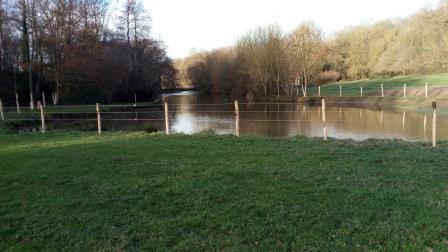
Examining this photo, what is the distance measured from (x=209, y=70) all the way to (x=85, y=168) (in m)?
64.9

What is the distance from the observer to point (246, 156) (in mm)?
9734

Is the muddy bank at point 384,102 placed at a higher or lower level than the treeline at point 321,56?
lower

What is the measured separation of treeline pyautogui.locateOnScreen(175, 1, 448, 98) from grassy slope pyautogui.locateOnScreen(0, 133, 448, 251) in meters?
27.6

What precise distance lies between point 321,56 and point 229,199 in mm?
49870

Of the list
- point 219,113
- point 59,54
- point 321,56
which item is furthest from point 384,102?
point 59,54

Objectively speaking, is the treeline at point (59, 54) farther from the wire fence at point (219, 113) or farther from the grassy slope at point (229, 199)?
the grassy slope at point (229, 199)

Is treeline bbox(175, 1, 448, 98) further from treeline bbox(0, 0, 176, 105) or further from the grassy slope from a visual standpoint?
the grassy slope

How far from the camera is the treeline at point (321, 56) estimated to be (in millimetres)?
35688

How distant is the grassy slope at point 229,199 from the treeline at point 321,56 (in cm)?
2759

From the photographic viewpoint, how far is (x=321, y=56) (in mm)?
53469

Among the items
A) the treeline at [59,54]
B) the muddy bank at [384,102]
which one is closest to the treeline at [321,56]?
the muddy bank at [384,102]

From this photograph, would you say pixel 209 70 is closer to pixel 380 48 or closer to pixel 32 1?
pixel 380 48

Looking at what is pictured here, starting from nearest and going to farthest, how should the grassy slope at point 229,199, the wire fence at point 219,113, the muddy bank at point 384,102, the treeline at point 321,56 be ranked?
the grassy slope at point 229,199, the wire fence at point 219,113, the muddy bank at point 384,102, the treeline at point 321,56

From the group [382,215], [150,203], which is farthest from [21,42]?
[382,215]
